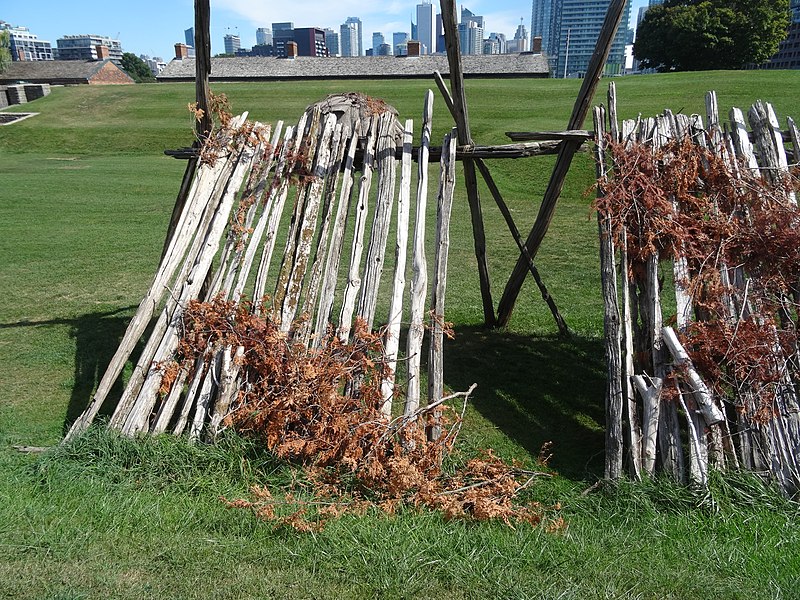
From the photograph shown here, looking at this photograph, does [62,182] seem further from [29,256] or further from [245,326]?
[245,326]

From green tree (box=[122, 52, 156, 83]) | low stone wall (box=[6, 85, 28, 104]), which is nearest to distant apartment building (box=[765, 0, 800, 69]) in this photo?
green tree (box=[122, 52, 156, 83])

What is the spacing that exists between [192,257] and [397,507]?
104 inches

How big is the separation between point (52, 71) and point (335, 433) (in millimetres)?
69341

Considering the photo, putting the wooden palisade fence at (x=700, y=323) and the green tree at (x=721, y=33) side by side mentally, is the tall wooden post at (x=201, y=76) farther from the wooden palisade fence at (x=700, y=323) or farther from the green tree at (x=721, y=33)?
the green tree at (x=721, y=33)

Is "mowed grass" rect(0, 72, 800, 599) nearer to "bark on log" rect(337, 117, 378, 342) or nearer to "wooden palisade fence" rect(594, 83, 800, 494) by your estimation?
"wooden palisade fence" rect(594, 83, 800, 494)

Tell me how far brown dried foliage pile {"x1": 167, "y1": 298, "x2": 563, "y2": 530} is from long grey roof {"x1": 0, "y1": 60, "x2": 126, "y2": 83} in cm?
6449

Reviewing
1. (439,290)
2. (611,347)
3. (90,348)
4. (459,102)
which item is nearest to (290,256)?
(439,290)

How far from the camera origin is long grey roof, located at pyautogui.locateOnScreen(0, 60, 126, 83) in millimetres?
58312

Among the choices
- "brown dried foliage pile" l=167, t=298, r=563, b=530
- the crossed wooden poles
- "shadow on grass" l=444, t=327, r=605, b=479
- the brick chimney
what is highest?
the brick chimney

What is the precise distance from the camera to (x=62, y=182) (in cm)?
1653

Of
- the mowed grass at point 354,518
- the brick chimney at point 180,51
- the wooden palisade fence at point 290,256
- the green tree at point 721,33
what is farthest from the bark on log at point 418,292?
the brick chimney at point 180,51

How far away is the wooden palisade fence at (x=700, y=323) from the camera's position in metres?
3.92

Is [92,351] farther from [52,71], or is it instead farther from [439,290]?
[52,71]

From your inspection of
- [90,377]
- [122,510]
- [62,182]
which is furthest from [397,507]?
[62,182]
